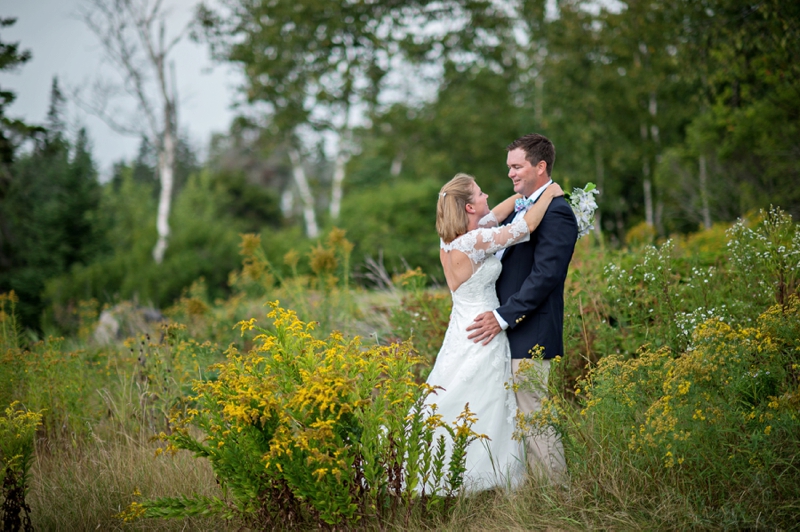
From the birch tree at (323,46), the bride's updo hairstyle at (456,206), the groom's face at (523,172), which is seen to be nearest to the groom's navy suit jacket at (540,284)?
the groom's face at (523,172)

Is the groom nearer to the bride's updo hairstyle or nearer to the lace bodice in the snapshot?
the lace bodice

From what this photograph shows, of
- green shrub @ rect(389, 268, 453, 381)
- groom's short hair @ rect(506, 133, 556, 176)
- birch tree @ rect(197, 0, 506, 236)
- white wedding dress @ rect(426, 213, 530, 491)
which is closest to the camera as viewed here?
white wedding dress @ rect(426, 213, 530, 491)

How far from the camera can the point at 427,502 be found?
3.30 m

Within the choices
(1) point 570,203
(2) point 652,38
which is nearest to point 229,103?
(2) point 652,38

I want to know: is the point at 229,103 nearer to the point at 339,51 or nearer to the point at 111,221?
the point at 339,51

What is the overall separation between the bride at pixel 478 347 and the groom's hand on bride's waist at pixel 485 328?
1.8 inches

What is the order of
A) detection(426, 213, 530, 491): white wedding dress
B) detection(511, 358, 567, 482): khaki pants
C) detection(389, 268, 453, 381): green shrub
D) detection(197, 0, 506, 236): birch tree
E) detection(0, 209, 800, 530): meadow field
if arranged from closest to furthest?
detection(0, 209, 800, 530): meadow field
detection(511, 358, 567, 482): khaki pants
detection(426, 213, 530, 491): white wedding dress
detection(389, 268, 453, 381): green shrub
detection(197, 0, 506, 236): birch tree

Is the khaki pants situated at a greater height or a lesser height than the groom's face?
lesser

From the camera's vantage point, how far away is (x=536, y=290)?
11.8 feet

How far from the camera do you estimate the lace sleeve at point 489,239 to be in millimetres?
3660

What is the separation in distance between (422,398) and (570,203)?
5.39ft

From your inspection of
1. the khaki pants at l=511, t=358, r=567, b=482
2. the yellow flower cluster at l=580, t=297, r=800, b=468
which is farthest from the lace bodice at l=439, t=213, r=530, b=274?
A: the yellow flower cluster at l=580, t=297, r=800, b=468

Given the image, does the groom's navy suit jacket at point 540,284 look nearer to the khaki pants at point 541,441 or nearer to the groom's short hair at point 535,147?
the khaki pants at point 541,441

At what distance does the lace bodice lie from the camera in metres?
3.66
